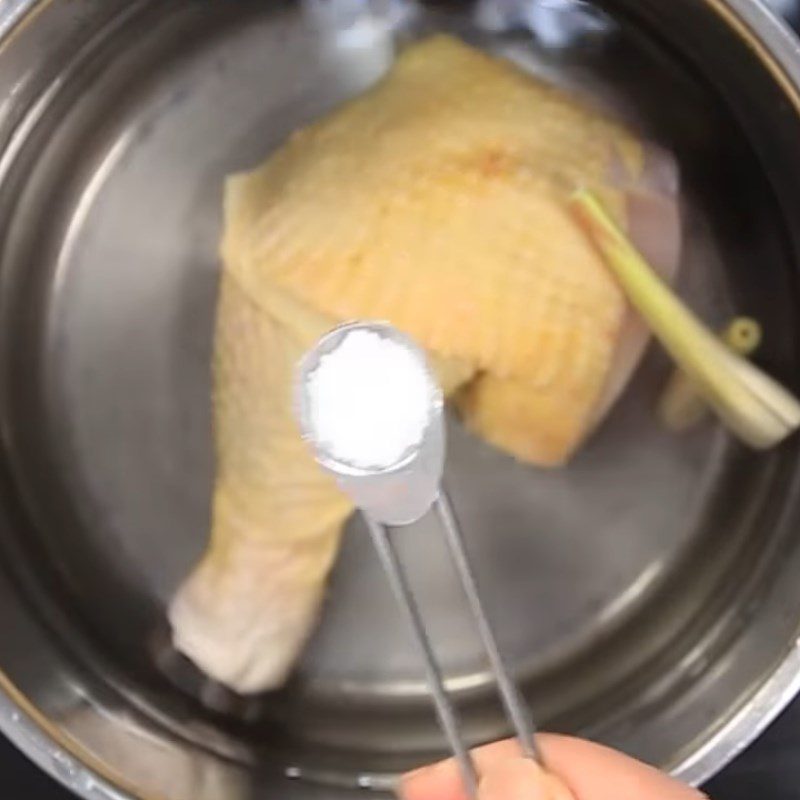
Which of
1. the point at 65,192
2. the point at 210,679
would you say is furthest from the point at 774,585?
the point at 65,192

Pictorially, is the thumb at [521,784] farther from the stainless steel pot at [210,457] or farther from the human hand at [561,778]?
the stainless steel pot at [210,457]

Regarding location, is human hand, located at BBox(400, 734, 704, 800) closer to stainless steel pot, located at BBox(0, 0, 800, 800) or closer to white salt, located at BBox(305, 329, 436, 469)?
white salt, located at BBox(305, 329, 436, 469)

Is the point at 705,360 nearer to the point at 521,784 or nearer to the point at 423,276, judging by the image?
the point at 423,276

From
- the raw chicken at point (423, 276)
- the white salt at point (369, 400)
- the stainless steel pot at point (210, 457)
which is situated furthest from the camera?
the stainless steel pot at point (210, 457)

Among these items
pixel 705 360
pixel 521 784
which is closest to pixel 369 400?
pixel 521 784

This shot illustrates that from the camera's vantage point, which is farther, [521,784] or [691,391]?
[691,391]

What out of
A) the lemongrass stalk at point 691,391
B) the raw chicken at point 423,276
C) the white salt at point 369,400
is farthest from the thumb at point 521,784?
the lemongrass stalk at point 691,391

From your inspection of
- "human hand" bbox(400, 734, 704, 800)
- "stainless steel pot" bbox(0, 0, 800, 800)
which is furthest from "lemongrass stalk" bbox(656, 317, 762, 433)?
"human hand" bbox(400, 734, 704, 800)
